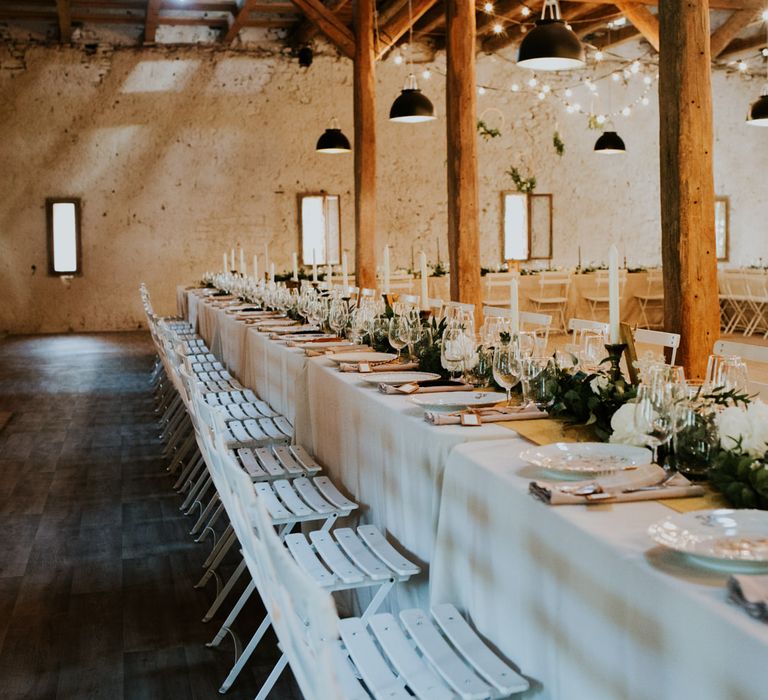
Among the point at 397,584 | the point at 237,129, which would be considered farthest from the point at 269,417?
the point at 237,129

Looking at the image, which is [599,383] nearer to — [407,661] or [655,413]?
[655,413]

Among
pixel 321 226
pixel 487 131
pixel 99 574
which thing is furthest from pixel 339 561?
pixel 487 131

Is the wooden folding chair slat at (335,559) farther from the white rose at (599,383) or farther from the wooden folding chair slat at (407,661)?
the white rose at (599,383)

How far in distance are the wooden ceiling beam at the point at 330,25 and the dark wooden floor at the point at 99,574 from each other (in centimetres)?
565

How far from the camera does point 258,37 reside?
15.1 m

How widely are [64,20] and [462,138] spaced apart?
8180 mm

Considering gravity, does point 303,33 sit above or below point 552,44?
above

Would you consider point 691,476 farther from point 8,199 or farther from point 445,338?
point 8,199

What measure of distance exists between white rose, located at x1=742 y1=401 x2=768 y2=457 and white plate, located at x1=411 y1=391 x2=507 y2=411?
113cm

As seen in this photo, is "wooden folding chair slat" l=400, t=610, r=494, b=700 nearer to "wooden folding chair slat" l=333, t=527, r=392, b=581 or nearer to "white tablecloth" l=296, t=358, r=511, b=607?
"wooden folding chair slat" l=333, t=527, r=392, b=581

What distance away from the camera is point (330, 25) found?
36.1ft

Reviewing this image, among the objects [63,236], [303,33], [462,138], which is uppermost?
[303,33]

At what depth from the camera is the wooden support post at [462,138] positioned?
7668 millimetres

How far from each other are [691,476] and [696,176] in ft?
9.33
